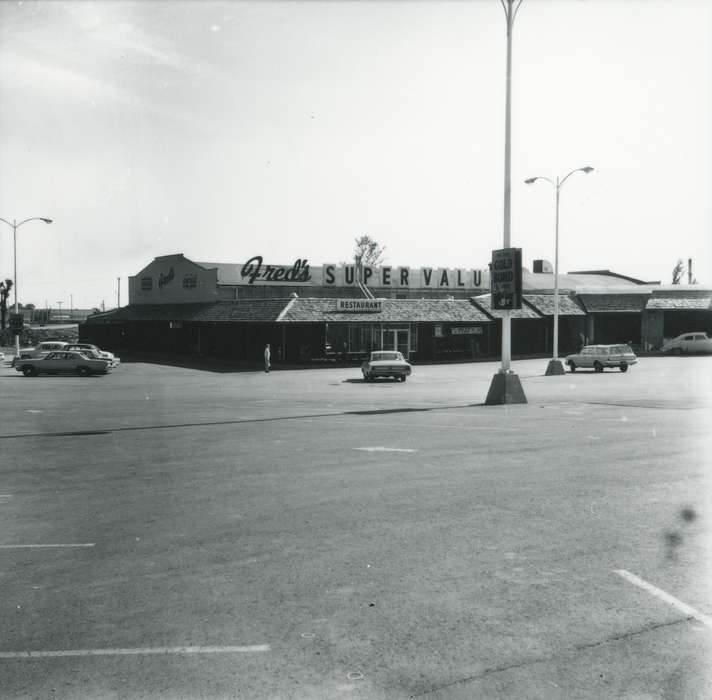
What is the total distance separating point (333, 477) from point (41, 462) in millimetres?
5388

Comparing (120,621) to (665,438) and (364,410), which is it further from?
(364,410)

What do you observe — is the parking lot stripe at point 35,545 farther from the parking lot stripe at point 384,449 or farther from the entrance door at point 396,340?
the entrance door at point 396,340

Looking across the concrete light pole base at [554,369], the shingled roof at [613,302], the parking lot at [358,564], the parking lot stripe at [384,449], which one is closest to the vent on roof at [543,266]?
the shingled roof at [613,302]

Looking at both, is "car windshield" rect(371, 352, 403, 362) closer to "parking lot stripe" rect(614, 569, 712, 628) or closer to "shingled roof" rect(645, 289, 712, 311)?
"parking lot stripe" rect(614, 569, 712, 628)

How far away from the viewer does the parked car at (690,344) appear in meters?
58.6

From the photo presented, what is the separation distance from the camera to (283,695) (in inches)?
198

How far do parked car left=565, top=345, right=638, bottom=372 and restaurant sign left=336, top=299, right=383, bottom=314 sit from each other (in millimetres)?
13883

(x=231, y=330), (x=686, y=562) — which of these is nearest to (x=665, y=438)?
(x=686, y=562)

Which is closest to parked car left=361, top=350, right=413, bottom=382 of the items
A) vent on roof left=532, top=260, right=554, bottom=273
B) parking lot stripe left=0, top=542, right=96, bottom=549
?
parking lot stripe left=0, top=542, right=96, bottom=549

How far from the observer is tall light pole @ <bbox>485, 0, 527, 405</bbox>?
24344 mm

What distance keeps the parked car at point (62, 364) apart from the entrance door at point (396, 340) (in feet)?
61.6

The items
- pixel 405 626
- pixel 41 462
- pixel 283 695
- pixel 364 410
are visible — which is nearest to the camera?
pixel 283 695

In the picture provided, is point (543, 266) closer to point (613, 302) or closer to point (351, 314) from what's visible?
point (613, 302)

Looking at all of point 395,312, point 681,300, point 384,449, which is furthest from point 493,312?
point 384,449
